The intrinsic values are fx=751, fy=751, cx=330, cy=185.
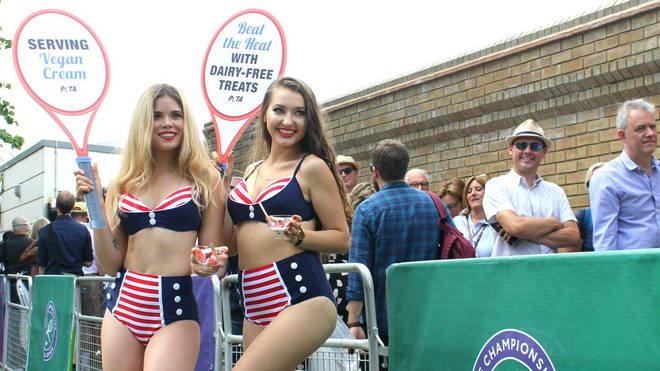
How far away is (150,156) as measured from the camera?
11.7 ft

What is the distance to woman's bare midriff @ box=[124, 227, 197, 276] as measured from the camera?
3.41m

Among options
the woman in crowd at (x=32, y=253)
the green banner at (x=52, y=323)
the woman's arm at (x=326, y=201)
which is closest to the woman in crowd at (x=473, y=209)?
the woman's arm at (x=326, y=201)

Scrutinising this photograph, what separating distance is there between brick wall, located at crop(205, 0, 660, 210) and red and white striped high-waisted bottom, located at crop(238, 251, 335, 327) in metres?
3.10

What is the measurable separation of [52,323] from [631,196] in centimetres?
502

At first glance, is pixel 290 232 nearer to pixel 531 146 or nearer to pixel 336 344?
pixel 336 344

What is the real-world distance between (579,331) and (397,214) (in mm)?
2517

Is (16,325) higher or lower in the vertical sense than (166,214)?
lower

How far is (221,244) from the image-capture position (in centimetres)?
354

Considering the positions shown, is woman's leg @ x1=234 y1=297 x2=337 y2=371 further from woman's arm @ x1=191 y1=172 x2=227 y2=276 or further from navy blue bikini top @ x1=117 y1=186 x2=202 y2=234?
navy blue bikini top @ x1=117 y1=186 x2=202 y2=234

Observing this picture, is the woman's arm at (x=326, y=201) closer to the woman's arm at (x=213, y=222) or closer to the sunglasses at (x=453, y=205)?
the woman's arm at (x=213, y=222)

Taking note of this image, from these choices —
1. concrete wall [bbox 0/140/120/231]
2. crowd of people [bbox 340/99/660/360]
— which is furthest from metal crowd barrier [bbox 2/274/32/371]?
concrete wall [bbox 0/140/120/231]

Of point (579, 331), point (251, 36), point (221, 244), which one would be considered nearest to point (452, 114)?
point (251, 36)

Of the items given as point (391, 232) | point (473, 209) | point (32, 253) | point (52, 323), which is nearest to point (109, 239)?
point (391, 232)

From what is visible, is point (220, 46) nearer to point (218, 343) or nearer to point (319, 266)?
point (218, 343)
